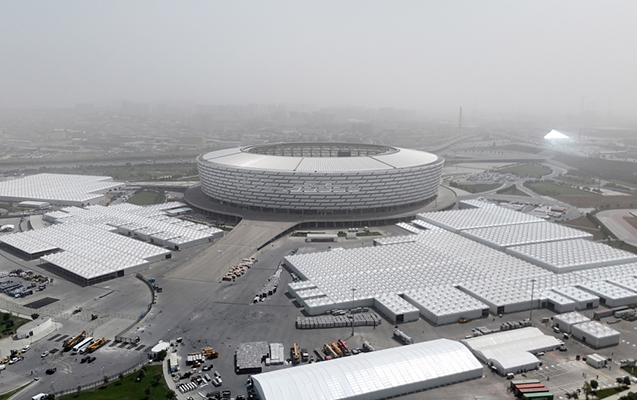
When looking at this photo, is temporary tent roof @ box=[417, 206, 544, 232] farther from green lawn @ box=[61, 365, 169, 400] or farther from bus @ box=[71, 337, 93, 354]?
bus @ box=[71, 337, 93, 354]

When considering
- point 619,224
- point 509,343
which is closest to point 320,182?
point 509,343

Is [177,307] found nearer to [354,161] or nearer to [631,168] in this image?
[354,161]

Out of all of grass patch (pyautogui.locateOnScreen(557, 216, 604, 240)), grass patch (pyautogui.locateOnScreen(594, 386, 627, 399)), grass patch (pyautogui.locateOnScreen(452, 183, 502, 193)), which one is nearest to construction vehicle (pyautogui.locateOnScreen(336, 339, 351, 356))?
grass patch (pyautogui.locateOnScreen(594, 386, 627, 399))

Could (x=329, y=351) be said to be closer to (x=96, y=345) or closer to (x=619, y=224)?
(x=96, y=345)

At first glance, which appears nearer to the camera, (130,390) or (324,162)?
(130,390)

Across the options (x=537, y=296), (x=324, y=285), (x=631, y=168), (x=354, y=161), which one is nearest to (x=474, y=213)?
(x=354, y=161)

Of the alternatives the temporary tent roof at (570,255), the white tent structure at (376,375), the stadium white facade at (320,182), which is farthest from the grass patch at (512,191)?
the white tent structure at (376,375)
